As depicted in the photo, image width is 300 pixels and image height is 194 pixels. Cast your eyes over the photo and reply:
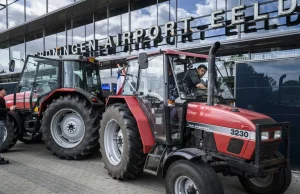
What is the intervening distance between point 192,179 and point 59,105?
423 cm

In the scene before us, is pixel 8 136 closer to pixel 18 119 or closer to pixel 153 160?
pixel 18 119

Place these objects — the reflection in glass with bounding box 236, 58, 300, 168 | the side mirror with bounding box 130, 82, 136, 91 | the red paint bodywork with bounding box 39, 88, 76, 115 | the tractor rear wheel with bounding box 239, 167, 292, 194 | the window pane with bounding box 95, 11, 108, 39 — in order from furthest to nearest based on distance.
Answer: the window pane with bounding box 95, 11, 108, 39
the red paint bodywork with bounding box 39, 88, 76, 115
the reflection in glass with bounding box 236, 58, 300, 168
the side mirror with bounding box 130, 82, 136, 91
the tractor rear wheel with bounding box 239, 167, 292, 194

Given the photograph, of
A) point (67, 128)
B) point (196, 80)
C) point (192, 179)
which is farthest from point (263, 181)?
point (67, 128)

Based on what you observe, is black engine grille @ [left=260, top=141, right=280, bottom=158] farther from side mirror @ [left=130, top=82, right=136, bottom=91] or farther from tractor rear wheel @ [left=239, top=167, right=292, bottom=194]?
side mirror @ [left=130, top=82, right=136, bottom=91]

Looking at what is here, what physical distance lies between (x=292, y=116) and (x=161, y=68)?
127 inches

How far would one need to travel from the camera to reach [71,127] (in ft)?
23.4

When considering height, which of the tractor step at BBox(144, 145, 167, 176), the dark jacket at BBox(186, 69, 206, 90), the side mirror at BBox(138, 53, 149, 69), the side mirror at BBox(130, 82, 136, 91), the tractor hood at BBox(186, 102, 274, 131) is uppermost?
the side mirror at BBox(138, 53, 149, 69)

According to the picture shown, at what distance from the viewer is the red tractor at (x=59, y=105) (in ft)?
22.4

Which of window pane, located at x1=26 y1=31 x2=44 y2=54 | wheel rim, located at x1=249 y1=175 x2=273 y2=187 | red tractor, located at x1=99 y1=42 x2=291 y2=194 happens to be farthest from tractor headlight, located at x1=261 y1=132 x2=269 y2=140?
window pane, located at x1=26 y1=31 x2=44 y2=54

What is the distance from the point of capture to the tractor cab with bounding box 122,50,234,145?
4.71 m

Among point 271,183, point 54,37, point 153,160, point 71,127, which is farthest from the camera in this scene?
point 54,37

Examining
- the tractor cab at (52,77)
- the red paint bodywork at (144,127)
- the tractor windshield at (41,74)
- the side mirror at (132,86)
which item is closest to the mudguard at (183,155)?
the red paint bodywork at (144,127)

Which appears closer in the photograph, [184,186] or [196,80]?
[184,186]

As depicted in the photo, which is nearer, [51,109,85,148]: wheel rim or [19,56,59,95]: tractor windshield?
[51,109,85,148]: wheel rim
